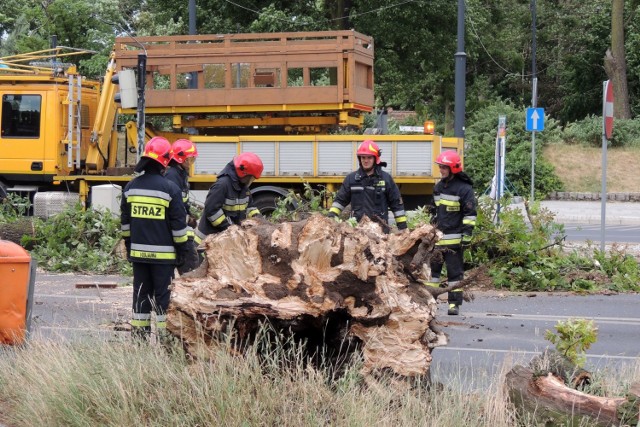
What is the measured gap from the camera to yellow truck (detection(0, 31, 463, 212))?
16984mm

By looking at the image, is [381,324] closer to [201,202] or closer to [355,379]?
[355,379]

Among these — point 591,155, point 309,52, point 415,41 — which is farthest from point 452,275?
point 591,155

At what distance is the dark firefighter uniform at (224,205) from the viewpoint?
9602 millimetres

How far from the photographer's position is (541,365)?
5.61 m

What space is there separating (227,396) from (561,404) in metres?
1.69

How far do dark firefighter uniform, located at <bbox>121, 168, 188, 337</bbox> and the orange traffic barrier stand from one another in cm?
132

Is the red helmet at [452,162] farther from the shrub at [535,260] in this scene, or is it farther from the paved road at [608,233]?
the paved road at [608,233]

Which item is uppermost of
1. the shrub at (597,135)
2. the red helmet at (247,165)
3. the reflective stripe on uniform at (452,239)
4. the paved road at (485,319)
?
the shrub at (597,135)

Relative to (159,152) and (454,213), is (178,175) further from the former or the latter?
(454,213)

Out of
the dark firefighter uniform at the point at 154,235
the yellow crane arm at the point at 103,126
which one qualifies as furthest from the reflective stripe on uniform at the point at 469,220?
the yellow crane arm at the point at 103,126

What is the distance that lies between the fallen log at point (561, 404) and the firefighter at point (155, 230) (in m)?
3.16

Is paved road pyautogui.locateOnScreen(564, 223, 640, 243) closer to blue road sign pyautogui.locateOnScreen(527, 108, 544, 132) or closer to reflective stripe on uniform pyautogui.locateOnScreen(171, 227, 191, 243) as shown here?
blue road sign pyautogui.locateOnScreen(527, 108, 544, 132)

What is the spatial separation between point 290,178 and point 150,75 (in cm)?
344

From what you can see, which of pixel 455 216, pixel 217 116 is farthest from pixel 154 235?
pixel 217 116
